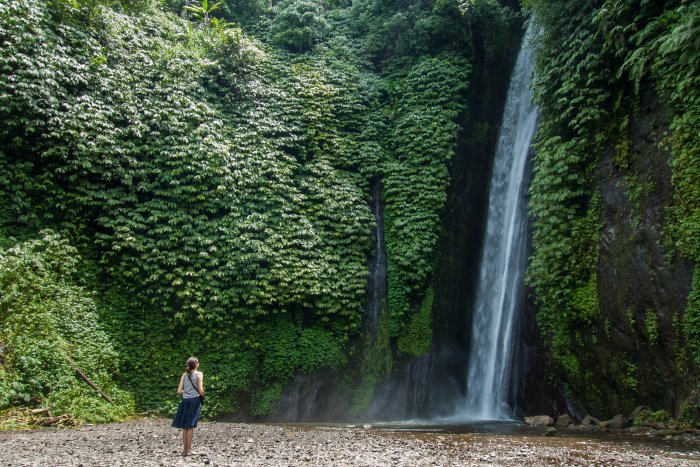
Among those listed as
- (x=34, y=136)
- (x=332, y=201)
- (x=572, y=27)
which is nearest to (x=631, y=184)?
(x=572, y=27)

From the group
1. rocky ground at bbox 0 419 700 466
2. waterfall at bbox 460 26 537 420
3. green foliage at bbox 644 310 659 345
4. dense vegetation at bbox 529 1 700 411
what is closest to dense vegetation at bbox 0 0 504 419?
waterfall at bbox 460 26 537 420

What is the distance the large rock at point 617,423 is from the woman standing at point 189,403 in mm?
7196

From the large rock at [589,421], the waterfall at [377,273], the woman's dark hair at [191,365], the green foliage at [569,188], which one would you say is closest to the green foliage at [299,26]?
the waterfall at [377,273]

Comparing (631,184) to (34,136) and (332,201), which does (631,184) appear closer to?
(332,201)

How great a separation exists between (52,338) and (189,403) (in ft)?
19.1

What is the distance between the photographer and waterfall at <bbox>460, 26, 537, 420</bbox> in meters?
12.7

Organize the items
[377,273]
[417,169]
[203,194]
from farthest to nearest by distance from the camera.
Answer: [417,169] < [377,273] < [203,194]

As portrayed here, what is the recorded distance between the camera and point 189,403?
6500mm

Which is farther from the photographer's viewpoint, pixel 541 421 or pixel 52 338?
pixel 52 338

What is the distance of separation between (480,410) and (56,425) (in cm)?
985

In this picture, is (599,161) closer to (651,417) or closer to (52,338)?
(651,417)

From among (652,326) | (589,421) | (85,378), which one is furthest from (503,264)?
(85,378)

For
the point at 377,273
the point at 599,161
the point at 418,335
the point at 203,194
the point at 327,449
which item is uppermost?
the point at 599,161

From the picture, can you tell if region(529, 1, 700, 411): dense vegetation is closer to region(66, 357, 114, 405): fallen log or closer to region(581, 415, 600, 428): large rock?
region(581, 415, 600, 428): large rock
